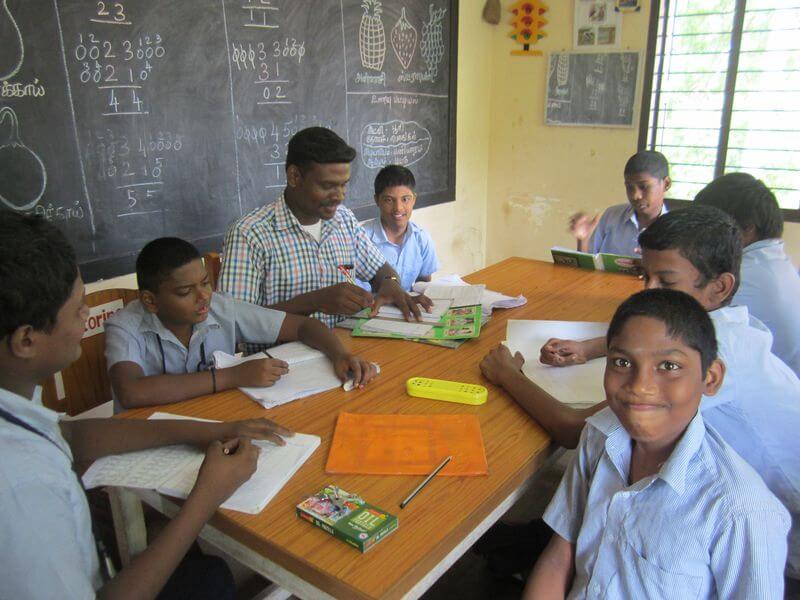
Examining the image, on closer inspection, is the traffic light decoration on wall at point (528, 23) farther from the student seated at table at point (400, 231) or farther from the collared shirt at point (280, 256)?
the collared shirt at point (280, 256)

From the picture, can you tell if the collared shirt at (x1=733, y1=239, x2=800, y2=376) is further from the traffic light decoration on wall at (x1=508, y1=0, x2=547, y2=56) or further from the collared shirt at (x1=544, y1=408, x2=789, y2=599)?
the traffic light decoration on wall at (x1=508, y1=0, x2=547, y2=56)

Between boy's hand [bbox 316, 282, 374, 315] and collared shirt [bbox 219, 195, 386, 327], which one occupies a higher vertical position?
collared shirt [bbox 219, 195, 386, 327]

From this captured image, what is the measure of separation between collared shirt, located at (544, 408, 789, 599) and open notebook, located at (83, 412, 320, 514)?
53cm

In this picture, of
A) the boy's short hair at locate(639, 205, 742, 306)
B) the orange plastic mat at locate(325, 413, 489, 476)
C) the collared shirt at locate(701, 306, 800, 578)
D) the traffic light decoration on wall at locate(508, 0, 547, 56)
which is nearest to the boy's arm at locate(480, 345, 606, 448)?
the orange plastic mat at locate(325, 413, 489, 476)

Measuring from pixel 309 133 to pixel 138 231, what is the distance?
2.92 feet

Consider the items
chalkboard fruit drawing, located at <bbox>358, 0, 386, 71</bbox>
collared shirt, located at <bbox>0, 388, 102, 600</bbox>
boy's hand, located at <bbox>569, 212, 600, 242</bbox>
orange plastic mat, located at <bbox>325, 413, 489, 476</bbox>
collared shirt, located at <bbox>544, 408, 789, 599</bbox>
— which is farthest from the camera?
chalkboard fruit drawing, located at <bbox>358, 0, 386, 71</bbox>

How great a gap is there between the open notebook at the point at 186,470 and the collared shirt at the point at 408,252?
1736 mm

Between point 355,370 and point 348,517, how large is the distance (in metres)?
0.56

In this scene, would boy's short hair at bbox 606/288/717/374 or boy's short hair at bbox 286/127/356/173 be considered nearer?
boy's short hair at bbox 606/288/717/374

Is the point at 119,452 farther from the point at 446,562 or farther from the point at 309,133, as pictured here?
the point at 309,133

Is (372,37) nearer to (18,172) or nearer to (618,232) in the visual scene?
(618,232)

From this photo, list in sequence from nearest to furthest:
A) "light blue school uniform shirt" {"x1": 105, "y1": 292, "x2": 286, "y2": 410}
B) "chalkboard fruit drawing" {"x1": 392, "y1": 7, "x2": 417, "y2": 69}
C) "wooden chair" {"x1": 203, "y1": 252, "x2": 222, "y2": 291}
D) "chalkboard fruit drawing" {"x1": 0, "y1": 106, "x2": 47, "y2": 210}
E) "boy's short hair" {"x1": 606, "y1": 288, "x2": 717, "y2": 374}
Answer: "boy's short hair" {"x1": 606, "y1": 288, "x2": 717, "y2": 374} → "light blue school uniform shirt" {"x1": 105, "y1": 292, "x2": 286, "y2": 410} → "chalkboard fruit drawing" {"x1": 0, "y1": 106, "x2": 47, "y2": 210} → "wooden chair" {"x1": 203, "y1": 252, "x2": 222, "y2": 291} → "chalkboard fruit drawing" {"x1": 392, "y1": 7, "x2": 417, "y2": 69}

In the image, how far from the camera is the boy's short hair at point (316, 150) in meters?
2.07

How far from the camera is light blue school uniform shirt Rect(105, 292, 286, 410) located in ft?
5.03
